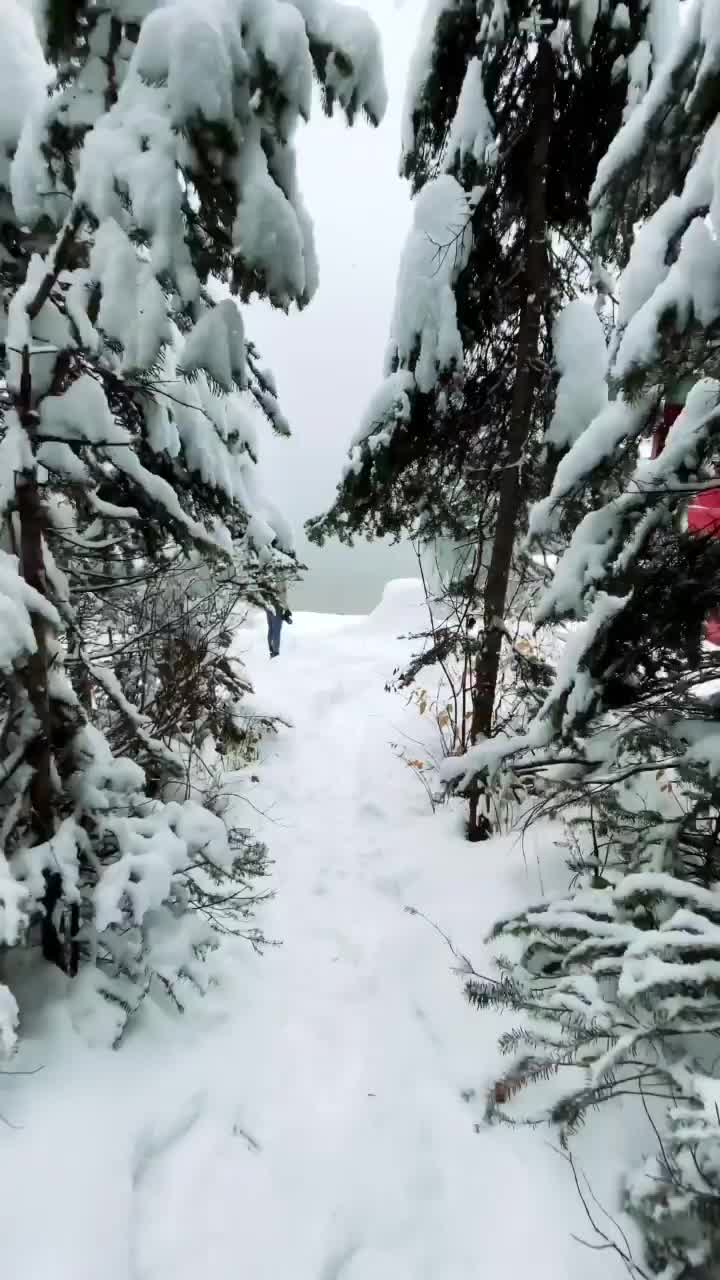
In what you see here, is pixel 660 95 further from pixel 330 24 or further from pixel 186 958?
pixel 186 958

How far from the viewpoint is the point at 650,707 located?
7.97 feet

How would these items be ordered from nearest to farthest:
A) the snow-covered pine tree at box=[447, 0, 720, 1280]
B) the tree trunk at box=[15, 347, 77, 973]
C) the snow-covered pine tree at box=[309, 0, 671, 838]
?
the snow-covered pine tree at box=[447, 0, 720, 1280]
the tree trunk at box=[15, 347, 77, 973]
the snow-covered pine tree at box=[309, 0, 671, 838]

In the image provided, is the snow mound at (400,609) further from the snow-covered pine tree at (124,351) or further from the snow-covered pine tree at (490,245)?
the snow-covered pine tree at (124,351)

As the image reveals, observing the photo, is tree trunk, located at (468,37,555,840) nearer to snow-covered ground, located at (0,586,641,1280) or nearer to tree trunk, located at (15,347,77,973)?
snow-covered ground, located at (0,586,641,1280)

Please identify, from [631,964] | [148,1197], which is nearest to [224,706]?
[148,1197]

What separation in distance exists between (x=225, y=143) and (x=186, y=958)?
2.72 m

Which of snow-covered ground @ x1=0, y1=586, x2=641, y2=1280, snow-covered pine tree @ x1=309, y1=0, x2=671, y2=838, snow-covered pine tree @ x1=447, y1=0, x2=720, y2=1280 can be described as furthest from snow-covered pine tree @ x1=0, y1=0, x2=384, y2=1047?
snow-covered pine tree @ x1=309, y1=0, x2=671, y2=838

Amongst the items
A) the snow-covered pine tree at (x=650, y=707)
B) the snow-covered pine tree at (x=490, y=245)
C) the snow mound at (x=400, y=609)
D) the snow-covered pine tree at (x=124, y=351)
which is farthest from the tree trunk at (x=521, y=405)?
the snow mound at (x=400, y=609)

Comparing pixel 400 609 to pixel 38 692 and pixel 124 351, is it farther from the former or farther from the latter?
pixel 124 351

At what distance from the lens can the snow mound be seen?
544 inches

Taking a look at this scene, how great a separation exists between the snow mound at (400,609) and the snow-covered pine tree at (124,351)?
10.5 meters

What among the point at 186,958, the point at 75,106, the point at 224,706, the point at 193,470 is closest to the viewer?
the point at 75,106

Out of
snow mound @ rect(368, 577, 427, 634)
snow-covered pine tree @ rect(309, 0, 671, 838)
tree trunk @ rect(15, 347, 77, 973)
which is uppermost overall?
snow-covered pine tree @ rect(309, 0, 671, 838)

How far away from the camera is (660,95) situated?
1.66 metres
